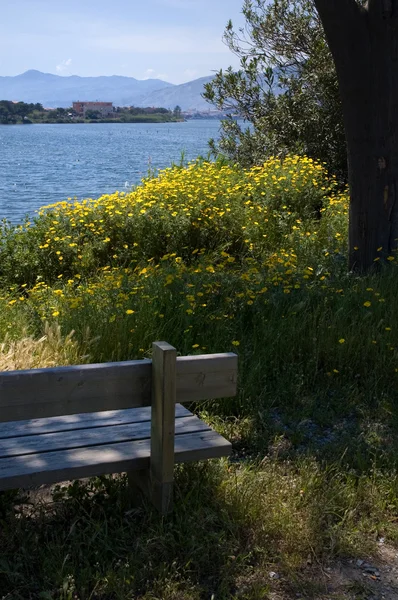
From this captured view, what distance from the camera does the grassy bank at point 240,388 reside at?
283 centimetres

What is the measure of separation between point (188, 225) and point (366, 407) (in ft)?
16.4

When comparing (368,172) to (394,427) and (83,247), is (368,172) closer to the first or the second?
(394,427)

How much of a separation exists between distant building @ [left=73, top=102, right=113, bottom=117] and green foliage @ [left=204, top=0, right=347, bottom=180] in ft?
Answer: 422


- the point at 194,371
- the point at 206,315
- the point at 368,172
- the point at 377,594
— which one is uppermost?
the point at 368,172

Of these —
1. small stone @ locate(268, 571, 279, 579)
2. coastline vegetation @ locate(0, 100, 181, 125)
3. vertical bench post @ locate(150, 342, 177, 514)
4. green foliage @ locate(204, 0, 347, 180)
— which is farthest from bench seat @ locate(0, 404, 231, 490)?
coastline vegetation @ locate(0, 100, 181, 125)

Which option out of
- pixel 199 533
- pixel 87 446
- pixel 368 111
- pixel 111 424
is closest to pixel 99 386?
pixel 87 446

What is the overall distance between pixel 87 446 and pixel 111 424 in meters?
0.32

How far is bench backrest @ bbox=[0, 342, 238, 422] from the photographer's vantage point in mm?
2646

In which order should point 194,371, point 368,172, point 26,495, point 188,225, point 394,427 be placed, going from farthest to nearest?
point 188,225 < point 368,172 < point 394,427 < point 26,495 < point 194,371

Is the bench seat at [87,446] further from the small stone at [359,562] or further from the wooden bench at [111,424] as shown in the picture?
the small stone at [359,562]

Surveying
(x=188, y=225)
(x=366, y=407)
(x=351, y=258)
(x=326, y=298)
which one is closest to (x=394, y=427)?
(x=366, y=407)

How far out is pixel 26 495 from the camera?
3.36 m

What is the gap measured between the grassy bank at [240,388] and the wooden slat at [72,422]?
30 centimetres

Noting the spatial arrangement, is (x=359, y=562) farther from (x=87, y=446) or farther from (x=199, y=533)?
(x=87, y=446)
